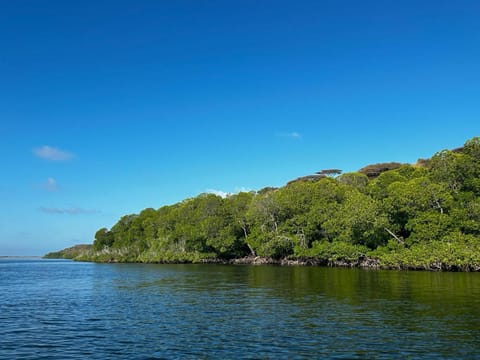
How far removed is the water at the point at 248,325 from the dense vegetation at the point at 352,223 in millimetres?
31221

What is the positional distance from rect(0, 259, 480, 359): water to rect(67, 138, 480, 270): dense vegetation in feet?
102

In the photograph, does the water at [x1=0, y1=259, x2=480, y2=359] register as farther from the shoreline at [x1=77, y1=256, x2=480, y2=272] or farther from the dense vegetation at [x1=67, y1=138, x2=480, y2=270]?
the dense vegetation at [x1=67, y1=138, x2=480, y2=270]

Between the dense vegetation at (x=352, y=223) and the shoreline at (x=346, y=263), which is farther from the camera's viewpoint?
the dense vegetation at (x=352, y=223)

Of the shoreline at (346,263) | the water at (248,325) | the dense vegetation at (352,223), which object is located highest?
the dense vegetation at (352,223)

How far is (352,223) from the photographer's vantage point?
252 feet

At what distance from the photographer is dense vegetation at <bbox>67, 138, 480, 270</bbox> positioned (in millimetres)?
68375

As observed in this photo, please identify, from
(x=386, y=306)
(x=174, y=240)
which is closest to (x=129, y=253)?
(x=174, y=240)

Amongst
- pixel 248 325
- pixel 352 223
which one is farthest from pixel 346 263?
pixel 248 325

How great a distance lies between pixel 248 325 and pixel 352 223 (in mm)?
56960

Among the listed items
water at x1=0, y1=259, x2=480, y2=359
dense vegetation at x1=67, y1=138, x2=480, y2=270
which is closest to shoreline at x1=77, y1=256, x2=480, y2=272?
→ dense vegetation at x1=67, y1=138, x2=480, y2=270

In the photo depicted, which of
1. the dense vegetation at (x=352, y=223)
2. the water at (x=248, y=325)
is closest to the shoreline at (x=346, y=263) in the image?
the dense vegetation at (x=352, y=223)

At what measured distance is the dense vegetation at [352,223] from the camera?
224 feet

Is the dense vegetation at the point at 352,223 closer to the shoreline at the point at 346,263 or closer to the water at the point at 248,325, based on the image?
the shoreline at the point at 346,263

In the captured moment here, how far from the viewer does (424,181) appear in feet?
245
